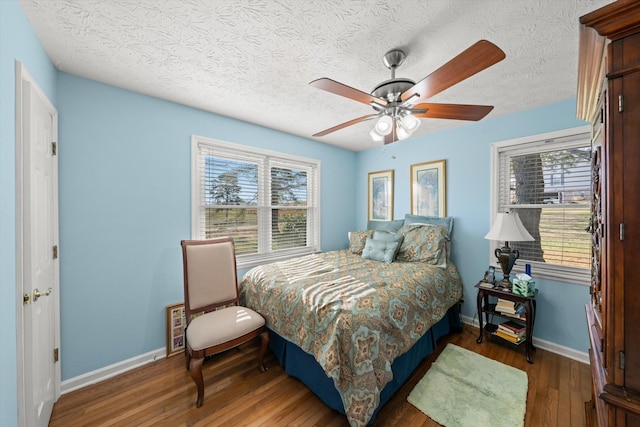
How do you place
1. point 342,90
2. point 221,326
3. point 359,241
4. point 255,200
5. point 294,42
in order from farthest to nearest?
1. point 359,241
2. point 255,200
3. point 221,326
4. point 294,42
5. point 342,90

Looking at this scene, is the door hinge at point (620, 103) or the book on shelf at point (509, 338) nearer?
the door hinge at point (620, 103)

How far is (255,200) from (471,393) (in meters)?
2.89

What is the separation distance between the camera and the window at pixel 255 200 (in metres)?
2.73

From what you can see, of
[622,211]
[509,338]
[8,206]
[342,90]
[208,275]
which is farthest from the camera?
[509,338]

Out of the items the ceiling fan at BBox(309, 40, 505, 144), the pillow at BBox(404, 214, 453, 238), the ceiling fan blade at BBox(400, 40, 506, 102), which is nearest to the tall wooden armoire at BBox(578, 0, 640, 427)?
the ceiling fan blade at BBox(400, 40, 506, 102)

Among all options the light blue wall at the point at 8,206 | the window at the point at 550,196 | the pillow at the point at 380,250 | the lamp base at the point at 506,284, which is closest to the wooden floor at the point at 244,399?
the lamp base at the point at 506,284

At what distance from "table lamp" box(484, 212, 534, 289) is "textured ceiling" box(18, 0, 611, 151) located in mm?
1197

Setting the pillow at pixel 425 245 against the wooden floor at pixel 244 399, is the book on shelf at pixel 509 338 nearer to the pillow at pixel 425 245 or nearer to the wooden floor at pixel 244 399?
the wooden floor at pixel 244 399

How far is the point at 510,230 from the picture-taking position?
2402 mm

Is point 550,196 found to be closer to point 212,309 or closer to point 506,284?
point 506,284

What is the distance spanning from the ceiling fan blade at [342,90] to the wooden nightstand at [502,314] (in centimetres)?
222

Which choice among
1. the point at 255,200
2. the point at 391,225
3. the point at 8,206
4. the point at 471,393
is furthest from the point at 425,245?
the point at 8,206

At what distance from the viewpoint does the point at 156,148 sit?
2.36m

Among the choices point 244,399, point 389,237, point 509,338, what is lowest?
point 244,399
